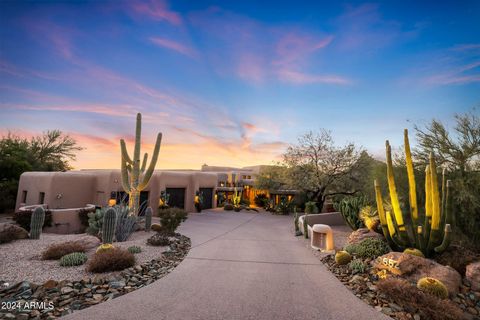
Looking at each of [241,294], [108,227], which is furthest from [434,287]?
[108,227]

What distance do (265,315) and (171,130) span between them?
53.9ft

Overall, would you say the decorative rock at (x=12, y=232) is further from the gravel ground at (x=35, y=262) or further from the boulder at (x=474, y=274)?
the boulder at (x=474, y=274)

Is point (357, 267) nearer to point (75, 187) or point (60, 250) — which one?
point (60, 250)

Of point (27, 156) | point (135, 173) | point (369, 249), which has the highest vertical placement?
point (27, 156)

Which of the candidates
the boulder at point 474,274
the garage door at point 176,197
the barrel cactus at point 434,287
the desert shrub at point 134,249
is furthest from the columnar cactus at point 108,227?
the boulder at point 474,274

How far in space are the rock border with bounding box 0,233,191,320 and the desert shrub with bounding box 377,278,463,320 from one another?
613 centimetres

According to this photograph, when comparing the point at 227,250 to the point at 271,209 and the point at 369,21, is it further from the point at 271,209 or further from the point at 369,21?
the point at 271,209

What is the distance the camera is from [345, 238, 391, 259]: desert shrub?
760cm

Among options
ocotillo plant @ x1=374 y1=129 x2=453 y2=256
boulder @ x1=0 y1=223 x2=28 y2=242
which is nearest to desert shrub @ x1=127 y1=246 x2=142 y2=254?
boulder @ x1=0 y1=223 x2=28 y2=242

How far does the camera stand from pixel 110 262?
6.04 m

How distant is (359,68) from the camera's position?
11078 mm

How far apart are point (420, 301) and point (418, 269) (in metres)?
1.95

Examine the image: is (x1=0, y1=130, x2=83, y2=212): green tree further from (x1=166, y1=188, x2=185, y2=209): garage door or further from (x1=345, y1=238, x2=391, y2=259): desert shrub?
(x1=345, y1=238, x2=391, y2=259): desert shrub

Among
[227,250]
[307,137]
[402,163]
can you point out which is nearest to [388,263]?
[227,250]
